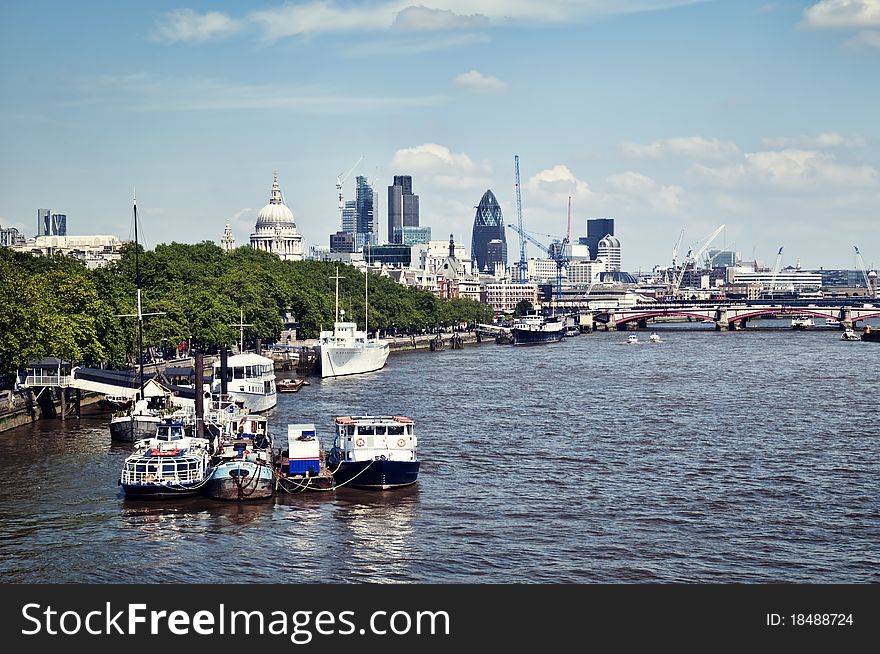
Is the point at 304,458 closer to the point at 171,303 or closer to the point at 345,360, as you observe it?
Answer: the point at 171,303

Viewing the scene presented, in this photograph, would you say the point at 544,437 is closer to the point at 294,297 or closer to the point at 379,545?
the point at 379,545

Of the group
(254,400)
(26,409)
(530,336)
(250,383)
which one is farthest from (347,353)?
(530,336)

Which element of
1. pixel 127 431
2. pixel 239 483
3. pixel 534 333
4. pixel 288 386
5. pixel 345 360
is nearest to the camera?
pixel 239 483

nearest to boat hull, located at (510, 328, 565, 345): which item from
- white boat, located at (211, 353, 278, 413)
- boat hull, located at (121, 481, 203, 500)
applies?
white boat, located at (211, 353, 278, 413)

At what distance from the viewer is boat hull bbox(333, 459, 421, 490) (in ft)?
148

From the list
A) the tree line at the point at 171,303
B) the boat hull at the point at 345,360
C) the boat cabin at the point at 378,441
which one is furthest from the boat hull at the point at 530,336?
the boat cabin at the point at 378,441

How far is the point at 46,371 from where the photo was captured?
6512 cm

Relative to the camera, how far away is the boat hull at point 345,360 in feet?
343

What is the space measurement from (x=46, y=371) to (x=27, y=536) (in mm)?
29263

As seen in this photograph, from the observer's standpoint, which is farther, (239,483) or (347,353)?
(347,353)

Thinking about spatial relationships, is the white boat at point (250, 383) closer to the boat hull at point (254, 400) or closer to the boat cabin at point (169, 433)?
the boat hull at point (254, 400)

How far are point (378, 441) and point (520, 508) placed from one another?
22.1ft

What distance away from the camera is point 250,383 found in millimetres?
73250

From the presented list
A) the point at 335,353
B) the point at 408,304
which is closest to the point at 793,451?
the point at 335,353
